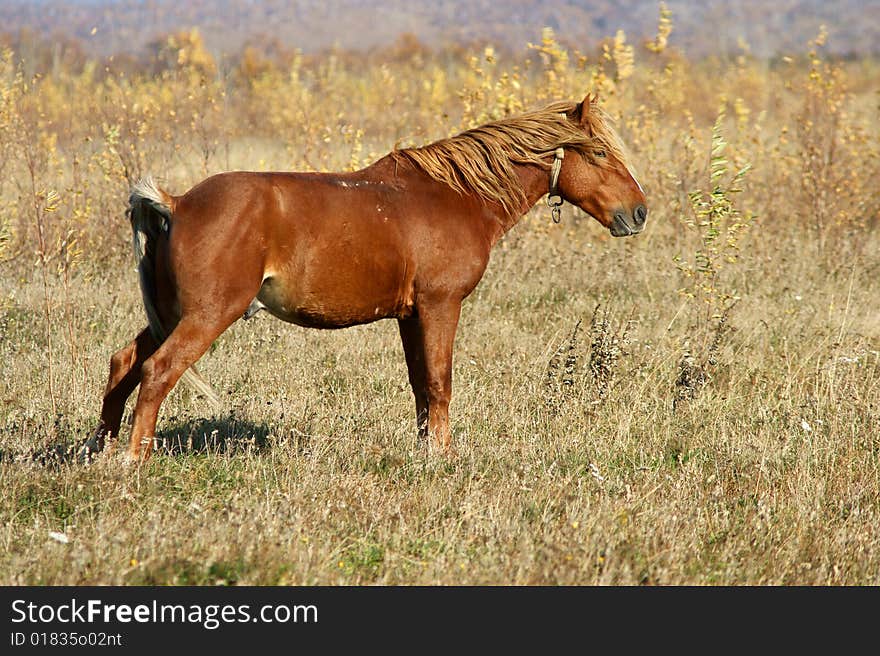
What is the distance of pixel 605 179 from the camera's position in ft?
17.6

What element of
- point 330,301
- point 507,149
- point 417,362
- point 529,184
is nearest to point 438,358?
point 417,362

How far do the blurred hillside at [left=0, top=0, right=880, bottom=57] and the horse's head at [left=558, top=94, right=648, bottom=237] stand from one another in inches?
2812

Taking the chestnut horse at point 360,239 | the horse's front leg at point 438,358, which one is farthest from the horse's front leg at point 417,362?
the horse's front leg at point 438,358

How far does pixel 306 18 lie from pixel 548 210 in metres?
99.6

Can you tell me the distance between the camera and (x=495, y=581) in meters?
3.76

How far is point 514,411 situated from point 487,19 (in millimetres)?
110639

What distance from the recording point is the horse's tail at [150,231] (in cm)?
451

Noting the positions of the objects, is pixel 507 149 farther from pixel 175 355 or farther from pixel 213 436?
pixel 213 436

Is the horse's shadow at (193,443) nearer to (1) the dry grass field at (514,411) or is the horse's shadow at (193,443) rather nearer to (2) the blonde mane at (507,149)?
(1) the dry grass field at (514,411)

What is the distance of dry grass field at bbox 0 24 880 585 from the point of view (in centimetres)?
398

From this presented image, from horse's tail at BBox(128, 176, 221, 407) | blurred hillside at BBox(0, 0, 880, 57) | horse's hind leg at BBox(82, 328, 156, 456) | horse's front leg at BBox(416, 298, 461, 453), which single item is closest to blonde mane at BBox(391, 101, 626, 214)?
horse's front leg at BBox(416, 298, 461, 453)

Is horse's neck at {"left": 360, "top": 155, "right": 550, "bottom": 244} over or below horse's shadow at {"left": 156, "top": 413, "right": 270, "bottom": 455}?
over

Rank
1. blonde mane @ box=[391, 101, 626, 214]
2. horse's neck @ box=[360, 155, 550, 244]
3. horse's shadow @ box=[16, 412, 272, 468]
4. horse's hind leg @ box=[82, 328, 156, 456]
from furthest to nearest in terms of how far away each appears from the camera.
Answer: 1. horse's neck @ box=[360, 155, 550, 244]
2. blonde mane @ box=[391, 101, 626, 214]
3. horse's hind leg @ box=[82, 328, 156, 456]
4. horse's shadow @ box=[16, 412, 272, 468]

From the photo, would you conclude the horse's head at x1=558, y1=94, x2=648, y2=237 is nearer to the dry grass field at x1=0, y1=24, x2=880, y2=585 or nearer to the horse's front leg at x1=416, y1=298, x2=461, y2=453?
the horse's front leg at x1=416, y1=298, x2=461, y2=453
